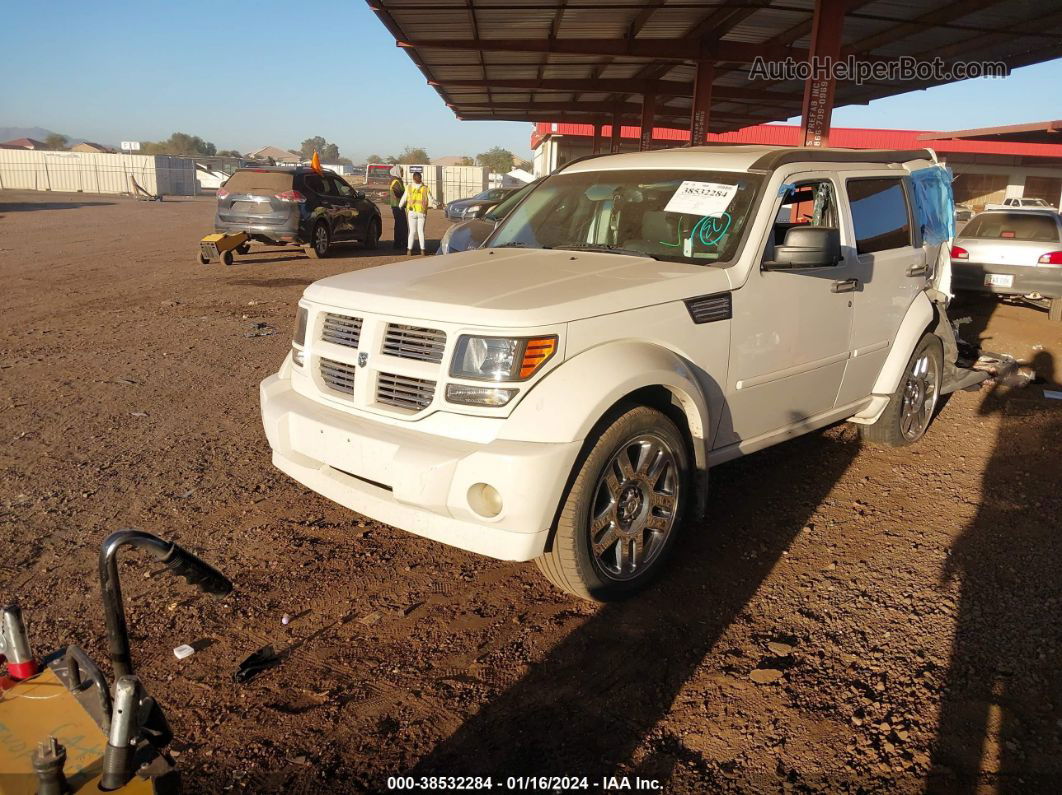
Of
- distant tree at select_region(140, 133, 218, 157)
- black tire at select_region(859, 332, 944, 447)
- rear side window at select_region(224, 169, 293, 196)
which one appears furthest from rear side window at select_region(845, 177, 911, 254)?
distant tree at select_region(140, 133, 218, 157)

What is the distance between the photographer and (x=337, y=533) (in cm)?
414

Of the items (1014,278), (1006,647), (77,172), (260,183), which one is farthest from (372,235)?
(77,172)

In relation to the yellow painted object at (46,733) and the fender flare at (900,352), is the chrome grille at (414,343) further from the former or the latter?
the fender flare at (900,352)

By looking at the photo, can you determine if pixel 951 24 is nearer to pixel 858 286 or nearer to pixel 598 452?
pixel 858 286

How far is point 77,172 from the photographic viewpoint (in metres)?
55.5

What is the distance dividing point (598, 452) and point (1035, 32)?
13.7m

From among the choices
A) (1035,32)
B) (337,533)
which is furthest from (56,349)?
(1035,32)

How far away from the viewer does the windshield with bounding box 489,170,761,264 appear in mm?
4082

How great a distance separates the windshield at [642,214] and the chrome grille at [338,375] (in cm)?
153

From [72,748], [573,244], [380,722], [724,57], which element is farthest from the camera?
[724,57]

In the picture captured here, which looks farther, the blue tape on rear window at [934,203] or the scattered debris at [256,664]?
the blue tape on rear window at [934,203]

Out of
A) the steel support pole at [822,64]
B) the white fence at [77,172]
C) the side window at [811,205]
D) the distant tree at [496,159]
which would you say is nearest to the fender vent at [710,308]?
the side window at [811,205]

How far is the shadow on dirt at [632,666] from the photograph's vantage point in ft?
8.42

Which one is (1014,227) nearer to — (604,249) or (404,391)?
(604,249)
